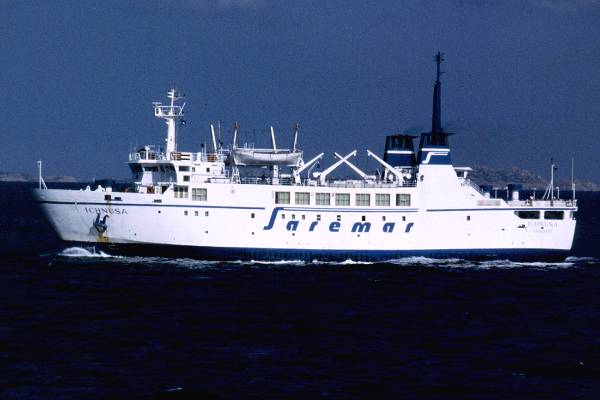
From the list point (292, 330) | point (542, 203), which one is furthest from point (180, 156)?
point (542, 203)

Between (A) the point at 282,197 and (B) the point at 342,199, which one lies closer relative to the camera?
(A) the point at 282,197

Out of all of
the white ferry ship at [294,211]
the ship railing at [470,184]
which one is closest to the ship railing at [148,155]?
the white ferry ship at [294,211]

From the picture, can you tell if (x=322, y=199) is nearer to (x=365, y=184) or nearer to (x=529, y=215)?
(x=365, y=184)

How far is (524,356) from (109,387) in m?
11.9

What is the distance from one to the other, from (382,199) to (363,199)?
1.03 metres

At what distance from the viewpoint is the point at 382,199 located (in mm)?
43094

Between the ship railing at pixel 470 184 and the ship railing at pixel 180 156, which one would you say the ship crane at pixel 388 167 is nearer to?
the ship railing at pixel 470 184

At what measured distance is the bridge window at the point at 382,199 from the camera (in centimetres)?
4300

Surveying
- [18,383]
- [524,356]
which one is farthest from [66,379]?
[524,356]

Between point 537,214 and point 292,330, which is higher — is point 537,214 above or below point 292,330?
above

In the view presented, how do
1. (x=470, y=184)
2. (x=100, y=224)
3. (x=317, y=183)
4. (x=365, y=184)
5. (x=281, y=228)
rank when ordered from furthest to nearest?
(x=470, y=184) < (x=365, y=184) < (x=317, y=183) < (x=281, y=228) < (x=100, y=224)

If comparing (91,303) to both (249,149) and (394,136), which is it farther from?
(394,136)

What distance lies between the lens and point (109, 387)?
2034 cm

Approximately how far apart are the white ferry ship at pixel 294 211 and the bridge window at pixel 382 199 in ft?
0.17
